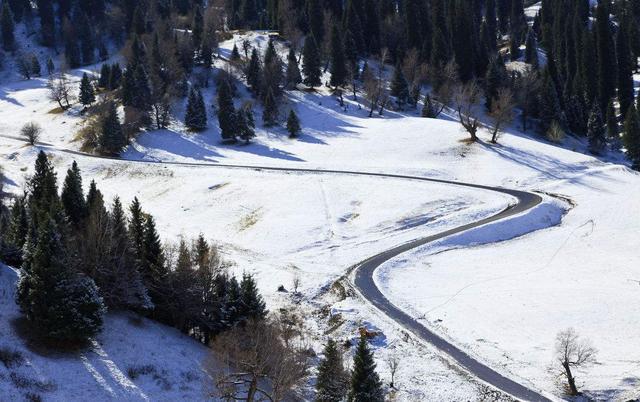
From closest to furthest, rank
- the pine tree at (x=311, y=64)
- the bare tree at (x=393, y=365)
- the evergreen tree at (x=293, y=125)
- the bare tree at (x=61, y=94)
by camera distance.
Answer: the bare tree at (x=393, y=365)
the evergreen tree at (x=293, y=125)
the pine tree at (x=311, y=64)
the bare tree at (x=61, y=94)

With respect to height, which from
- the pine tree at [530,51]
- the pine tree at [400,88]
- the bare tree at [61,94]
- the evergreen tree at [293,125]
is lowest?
the evergreen tree at [293,125]

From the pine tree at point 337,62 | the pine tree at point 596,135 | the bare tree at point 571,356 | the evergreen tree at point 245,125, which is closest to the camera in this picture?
the bare tree at point 571,356

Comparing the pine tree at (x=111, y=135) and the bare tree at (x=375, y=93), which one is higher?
the bare tree at (x=375, y=93)

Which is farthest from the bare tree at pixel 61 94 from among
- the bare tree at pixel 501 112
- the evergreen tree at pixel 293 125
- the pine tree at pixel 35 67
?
the bare tree at pixel 501 112

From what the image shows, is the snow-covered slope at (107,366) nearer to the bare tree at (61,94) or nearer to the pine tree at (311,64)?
the pine tree at (311,64)

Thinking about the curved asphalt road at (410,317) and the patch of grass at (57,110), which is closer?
the curved asphalt road at (410,317)

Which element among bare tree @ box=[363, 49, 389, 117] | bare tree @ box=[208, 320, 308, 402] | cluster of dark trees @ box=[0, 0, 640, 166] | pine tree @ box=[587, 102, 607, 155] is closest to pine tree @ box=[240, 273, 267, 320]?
bare tree @ box=[208, 320, 308, 402]

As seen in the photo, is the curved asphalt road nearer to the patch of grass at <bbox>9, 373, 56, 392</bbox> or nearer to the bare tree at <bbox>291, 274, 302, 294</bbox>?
the bare tree at <bbox>291, 274, 302, 294</bbox>

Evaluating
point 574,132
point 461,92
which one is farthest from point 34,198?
point 574,132
